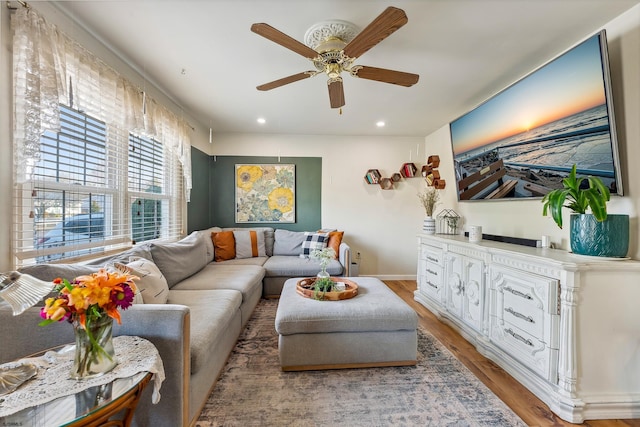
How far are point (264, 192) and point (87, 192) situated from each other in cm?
248

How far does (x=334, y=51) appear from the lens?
1663 millimetres

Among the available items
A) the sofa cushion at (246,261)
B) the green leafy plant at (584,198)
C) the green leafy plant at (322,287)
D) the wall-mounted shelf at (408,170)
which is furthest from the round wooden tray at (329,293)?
the wall-mounted shelf at (408,170)

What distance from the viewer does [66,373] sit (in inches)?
38.3

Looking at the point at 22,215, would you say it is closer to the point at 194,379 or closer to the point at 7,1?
the point at 7,1

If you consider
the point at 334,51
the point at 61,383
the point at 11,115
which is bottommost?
the point at 61,383

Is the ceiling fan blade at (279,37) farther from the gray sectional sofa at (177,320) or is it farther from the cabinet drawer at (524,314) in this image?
the cabinet drawer at (524,314)

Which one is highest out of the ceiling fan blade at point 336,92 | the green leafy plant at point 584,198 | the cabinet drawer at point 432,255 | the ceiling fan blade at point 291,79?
the ceiling fan blade at point 291,79

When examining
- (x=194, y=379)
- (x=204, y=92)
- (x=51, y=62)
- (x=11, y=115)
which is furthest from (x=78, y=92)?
(x=194, y=379)

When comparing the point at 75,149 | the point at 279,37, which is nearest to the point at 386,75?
the point at 279,37

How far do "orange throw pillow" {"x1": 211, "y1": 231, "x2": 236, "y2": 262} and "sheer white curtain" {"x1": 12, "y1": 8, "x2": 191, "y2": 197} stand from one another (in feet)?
6.28

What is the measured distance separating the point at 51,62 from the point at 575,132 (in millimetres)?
3353

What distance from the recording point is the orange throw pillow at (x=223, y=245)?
11.8 ft

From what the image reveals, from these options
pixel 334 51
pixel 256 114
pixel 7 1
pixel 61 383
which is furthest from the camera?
pixel 256 114

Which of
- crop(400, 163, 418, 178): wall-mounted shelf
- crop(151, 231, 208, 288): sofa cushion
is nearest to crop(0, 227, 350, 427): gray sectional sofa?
crop(151, 231, 208, 288): sofa cushion
